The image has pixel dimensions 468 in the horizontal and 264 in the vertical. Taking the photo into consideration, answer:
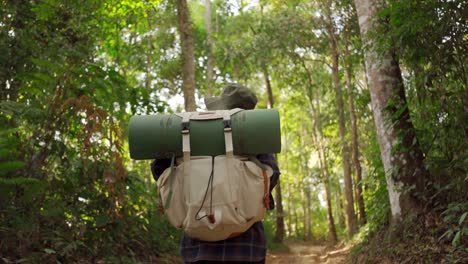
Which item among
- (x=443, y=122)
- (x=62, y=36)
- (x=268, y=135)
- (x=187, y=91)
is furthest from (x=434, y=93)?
(x=187, y=91)

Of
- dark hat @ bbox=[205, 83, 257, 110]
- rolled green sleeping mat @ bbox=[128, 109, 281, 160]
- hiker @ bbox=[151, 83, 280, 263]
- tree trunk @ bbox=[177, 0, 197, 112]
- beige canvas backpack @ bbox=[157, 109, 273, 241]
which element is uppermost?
tree trunk @ bbox=[177, 0, 197, 112]

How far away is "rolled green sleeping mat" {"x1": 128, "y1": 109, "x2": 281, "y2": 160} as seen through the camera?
2.65 meters

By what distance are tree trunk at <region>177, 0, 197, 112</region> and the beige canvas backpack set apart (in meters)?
8.31

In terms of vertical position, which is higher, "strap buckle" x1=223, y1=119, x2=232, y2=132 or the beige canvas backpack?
"strap buckle" x1=223, y1=119, x2=232, y2=132

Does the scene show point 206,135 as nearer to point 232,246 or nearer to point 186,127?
point 186,127

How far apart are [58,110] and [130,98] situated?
132cm

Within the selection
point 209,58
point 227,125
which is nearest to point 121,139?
point 227,125

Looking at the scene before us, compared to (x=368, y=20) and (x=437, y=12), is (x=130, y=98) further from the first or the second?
(x=437, y=12)

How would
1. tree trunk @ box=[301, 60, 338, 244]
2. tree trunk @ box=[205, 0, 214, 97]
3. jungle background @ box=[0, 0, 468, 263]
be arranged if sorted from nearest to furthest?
jungle background @ box=[0, 0, 468, 263], tree trunk @ box=[205, 0, 214, 97], tree trunk @ box=[301, 60, 338, 244]

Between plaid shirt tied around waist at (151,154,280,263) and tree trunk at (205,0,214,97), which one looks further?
tree trunk at (205,0,214,97)

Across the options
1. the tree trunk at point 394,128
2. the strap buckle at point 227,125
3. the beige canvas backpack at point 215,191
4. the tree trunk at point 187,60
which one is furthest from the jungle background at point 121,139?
the strap buckle at point 227,125

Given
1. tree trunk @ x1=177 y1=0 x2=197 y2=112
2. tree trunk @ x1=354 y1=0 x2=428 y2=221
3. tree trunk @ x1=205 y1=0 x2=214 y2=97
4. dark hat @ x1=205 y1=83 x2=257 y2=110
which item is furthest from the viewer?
tree trunk @ x1=205 y1=0 x2=214 y2=97

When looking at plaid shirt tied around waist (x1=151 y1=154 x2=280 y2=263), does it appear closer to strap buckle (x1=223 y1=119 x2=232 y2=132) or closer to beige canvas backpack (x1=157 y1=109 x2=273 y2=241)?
beige canvas backpack (x1=157 y1=109 x2=273 y2=241)

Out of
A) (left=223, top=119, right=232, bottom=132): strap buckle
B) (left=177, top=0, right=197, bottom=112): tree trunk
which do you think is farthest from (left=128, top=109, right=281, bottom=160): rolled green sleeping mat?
(left=177, top=0, right=197, bottom=112): tree trunk
